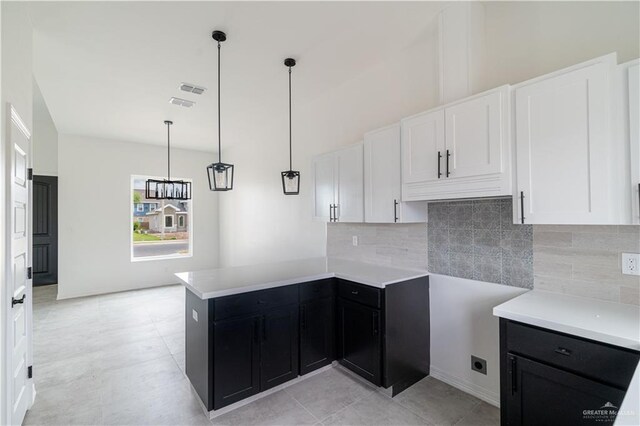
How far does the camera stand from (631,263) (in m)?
1.72

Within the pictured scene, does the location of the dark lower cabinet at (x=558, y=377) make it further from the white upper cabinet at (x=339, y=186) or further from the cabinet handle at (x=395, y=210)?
the white upper cabinet at (x=339, y=186)

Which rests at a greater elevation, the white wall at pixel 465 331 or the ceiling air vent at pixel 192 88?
the ceiling air vent at pixel 192 88

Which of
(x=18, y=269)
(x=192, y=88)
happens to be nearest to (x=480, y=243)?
(x=18, y=269)

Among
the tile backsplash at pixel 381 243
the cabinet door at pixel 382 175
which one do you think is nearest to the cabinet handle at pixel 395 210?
the cabinet door at pixel 382 175

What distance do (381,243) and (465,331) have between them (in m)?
1.12

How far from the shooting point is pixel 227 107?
14.4 ft

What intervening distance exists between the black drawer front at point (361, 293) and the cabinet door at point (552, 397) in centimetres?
97

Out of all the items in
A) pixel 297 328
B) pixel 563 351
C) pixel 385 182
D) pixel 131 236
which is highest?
pixel 385 182

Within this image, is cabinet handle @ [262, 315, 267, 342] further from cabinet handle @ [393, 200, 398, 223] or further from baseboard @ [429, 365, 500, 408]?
baseboard @ [429, 365, 500, 408]

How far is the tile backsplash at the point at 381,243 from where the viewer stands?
9.40 feet

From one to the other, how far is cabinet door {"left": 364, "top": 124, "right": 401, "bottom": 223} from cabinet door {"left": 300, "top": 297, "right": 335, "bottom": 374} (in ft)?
3.11

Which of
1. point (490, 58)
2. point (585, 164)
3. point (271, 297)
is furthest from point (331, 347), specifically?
point (490, 58)

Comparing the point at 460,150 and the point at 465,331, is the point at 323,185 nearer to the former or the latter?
the point at 460,150

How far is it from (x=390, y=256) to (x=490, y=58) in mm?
1944
